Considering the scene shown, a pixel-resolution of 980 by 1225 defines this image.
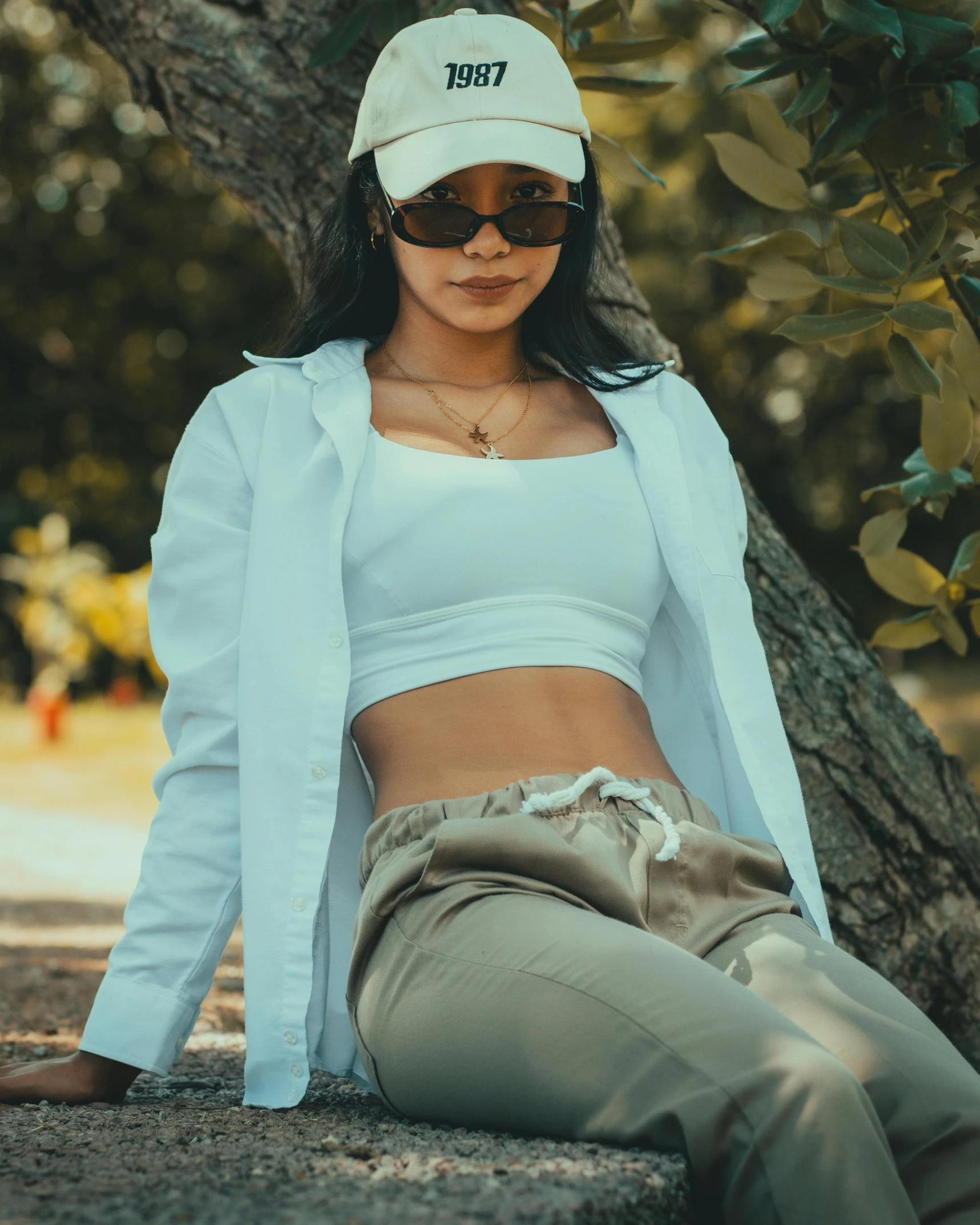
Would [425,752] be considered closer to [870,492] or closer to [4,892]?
[870,492]

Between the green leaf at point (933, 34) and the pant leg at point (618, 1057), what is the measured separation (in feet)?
5.45

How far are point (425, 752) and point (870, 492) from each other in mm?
1162

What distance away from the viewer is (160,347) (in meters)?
18.0

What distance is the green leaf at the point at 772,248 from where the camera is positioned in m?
2.73

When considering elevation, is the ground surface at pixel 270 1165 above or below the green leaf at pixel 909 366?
below

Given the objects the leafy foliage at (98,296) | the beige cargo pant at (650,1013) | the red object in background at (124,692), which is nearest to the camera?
the beige cargo pant at (650,1013)

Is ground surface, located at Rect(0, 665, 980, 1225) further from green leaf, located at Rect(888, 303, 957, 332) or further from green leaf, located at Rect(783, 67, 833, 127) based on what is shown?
green leaf, located at Rect(783, 67, 833, 127)

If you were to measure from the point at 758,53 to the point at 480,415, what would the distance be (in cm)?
93

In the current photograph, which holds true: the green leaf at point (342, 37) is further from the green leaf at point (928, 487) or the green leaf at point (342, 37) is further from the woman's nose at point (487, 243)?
the green leaf at point (928, 487)

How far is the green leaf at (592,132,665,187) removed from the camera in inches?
114

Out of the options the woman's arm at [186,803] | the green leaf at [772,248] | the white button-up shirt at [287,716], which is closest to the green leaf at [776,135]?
the green leaf at [772,248]

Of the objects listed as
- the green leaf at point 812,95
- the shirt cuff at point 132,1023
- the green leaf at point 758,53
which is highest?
the green leaf at point 758,53

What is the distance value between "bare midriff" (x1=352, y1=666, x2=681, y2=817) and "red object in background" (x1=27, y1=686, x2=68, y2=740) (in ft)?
31.8

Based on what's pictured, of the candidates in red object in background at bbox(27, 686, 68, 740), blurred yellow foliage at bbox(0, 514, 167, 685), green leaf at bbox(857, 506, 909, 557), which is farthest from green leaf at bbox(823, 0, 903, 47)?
blurred yellow foliage at bbox(0, 514, 167, 685)
